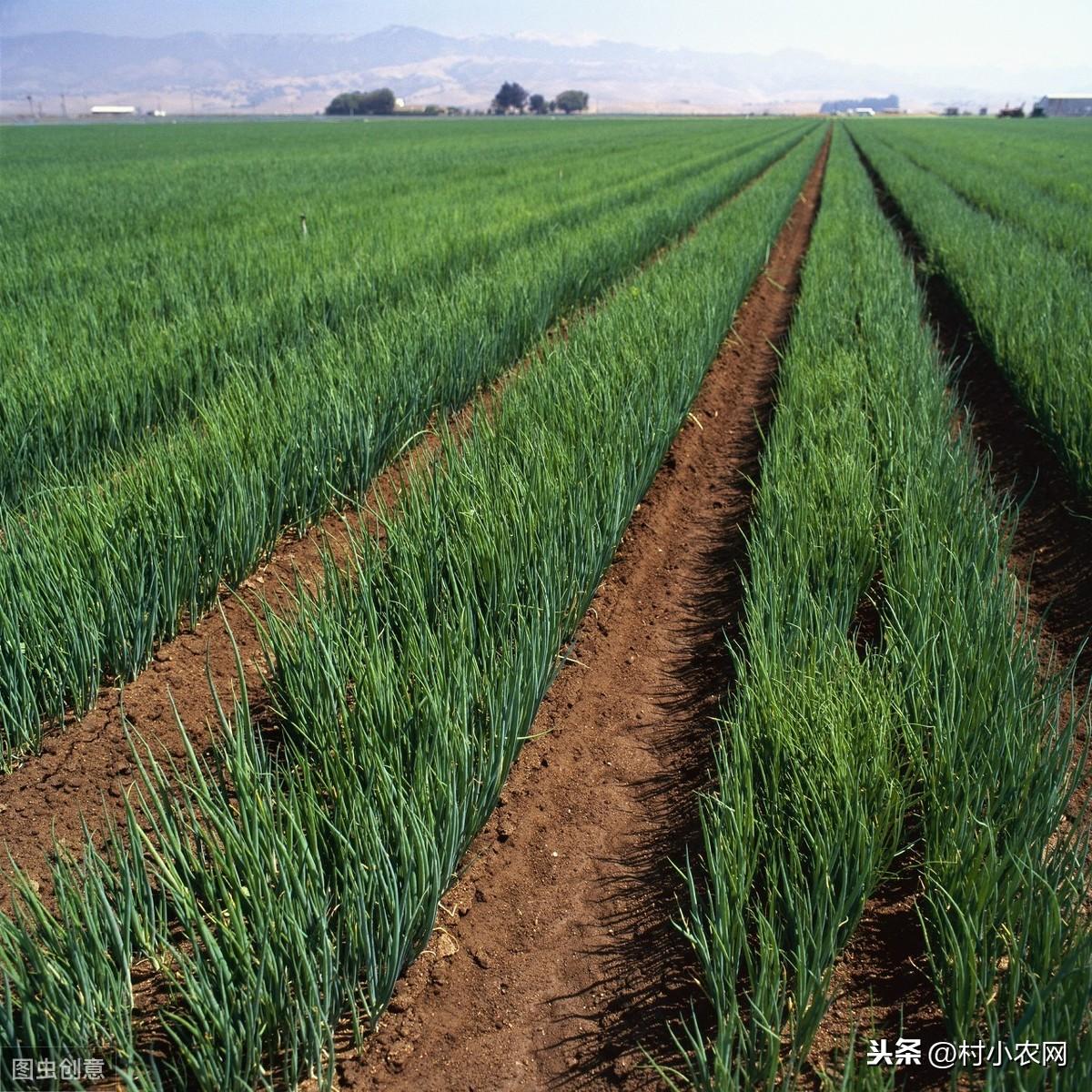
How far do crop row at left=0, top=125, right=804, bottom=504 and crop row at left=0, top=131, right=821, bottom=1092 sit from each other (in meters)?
1.51

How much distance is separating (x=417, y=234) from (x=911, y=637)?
7.12 m

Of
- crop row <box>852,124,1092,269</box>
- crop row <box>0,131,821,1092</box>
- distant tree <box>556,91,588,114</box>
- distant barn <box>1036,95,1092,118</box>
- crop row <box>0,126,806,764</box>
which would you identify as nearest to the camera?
crop row <box>0,131,821,1092</box>

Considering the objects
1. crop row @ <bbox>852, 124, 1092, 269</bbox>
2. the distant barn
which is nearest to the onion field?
crop row @ <bbox>852, 124, 1092, 269</bbox>

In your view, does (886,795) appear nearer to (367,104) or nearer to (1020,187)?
(1020,187)

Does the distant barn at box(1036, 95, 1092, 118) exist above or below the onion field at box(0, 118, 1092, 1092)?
above

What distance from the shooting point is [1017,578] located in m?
3.17

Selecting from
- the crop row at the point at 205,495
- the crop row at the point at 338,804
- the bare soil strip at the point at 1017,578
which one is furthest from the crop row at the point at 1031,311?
the crop row at the point at 205,495

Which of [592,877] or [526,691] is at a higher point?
[526,691]

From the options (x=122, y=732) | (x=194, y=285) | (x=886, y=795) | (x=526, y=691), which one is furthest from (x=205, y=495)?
(x=194, y=285)

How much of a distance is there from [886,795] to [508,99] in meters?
137

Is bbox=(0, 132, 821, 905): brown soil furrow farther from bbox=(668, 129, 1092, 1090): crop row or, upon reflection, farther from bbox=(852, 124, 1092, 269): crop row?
bbox=(852, 124, 1092, 269): crop row

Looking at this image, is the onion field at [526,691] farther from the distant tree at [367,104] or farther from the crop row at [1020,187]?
the distant tree at [367,104]

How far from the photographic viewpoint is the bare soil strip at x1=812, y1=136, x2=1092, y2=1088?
65.7 inches

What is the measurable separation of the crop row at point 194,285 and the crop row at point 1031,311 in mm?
3390
